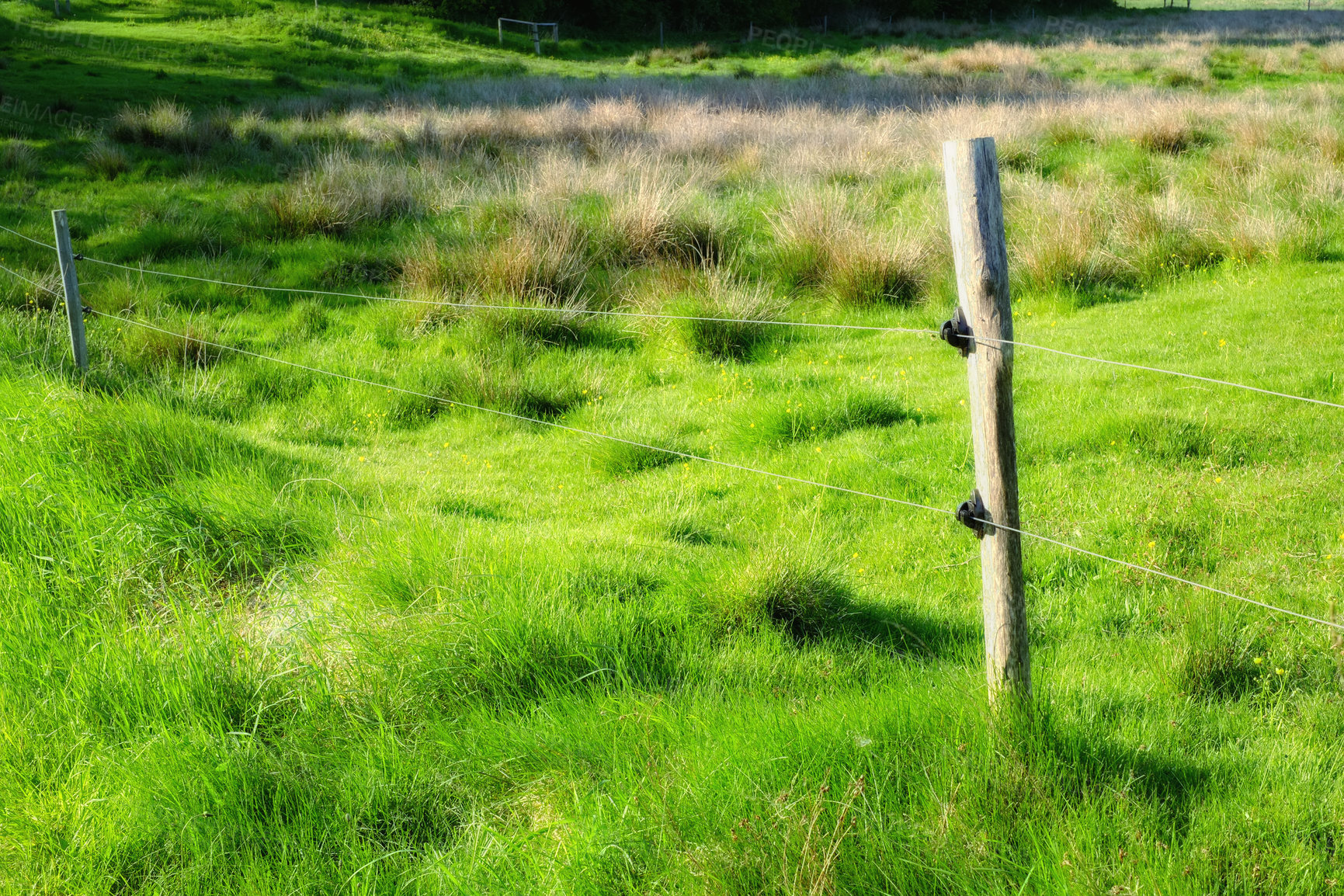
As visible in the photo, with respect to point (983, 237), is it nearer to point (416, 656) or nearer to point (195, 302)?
point (416, 656)

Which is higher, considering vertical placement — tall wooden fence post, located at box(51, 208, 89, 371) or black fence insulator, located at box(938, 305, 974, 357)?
black fence insulator, located at box(938, 305, 974, 357)

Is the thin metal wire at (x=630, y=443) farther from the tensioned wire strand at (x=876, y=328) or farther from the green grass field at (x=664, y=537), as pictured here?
the tensioned wire strand at (x=876, y=328)

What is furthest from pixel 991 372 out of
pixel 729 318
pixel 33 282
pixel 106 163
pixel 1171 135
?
pixel 106 163

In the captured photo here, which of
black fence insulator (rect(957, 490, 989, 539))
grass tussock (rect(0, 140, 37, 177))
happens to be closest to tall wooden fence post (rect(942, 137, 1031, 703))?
black fence insulator (rect(957, 490, 989, 539))

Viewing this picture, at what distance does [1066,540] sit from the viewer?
4.46m

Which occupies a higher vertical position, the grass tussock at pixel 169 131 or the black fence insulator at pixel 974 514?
the grass tussock at pixel 169 131

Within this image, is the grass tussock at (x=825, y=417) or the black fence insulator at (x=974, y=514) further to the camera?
the grass tussock at (x=825, y=417)

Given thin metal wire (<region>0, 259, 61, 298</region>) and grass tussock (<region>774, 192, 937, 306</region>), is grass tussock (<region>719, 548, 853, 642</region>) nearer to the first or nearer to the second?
grass tussock (<region>774, 192, 937, 306</region>)

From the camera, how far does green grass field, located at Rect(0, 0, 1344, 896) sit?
2602mm

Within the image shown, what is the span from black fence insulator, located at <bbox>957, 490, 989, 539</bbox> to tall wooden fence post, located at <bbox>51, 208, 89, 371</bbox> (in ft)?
18.3

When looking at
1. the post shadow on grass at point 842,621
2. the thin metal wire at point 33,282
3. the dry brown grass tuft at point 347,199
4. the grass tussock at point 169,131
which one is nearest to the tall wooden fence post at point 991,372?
the post shadow on grass at point 842,621

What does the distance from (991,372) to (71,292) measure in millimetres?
5798

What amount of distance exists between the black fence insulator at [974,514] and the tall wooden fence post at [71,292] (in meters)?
5.59

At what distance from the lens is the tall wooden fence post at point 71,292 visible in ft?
20.0
